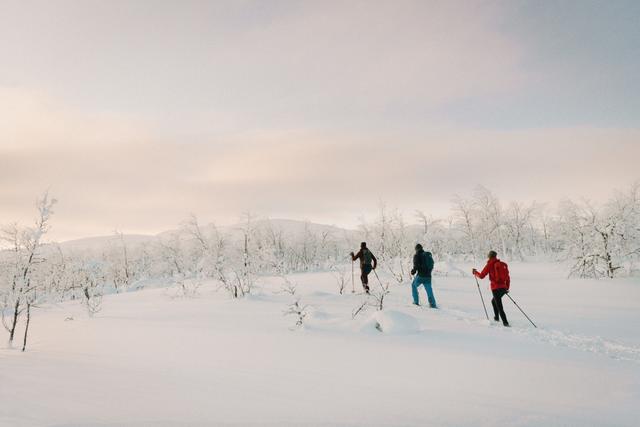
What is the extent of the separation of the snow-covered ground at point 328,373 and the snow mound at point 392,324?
0.02 meters

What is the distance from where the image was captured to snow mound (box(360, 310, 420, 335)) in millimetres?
6215

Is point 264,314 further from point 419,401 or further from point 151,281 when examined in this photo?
point 151,281

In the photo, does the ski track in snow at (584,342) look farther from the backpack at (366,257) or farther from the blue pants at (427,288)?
the backpack at (366,257)

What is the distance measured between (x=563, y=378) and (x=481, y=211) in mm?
45228

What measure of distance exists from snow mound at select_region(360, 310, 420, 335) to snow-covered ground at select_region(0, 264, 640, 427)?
2 centimetres

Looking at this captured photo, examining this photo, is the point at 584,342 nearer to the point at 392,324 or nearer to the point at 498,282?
the point at 498,282

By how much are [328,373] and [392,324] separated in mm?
2288

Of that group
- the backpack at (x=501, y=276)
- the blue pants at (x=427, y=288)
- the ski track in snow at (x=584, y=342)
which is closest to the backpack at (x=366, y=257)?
the blue pants at (x=427, y=288)

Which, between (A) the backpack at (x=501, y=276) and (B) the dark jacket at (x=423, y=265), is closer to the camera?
(A) the backpack at (x=501, y=276)

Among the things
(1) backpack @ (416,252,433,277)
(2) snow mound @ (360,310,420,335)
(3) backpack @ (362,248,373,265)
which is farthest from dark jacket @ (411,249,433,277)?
(2) snow mound @ (360,310,420,335)

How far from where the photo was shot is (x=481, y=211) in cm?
4528

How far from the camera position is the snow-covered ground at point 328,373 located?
10.4ft

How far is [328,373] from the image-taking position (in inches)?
169

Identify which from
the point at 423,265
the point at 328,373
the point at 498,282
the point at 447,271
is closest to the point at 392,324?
the point at 328,373
